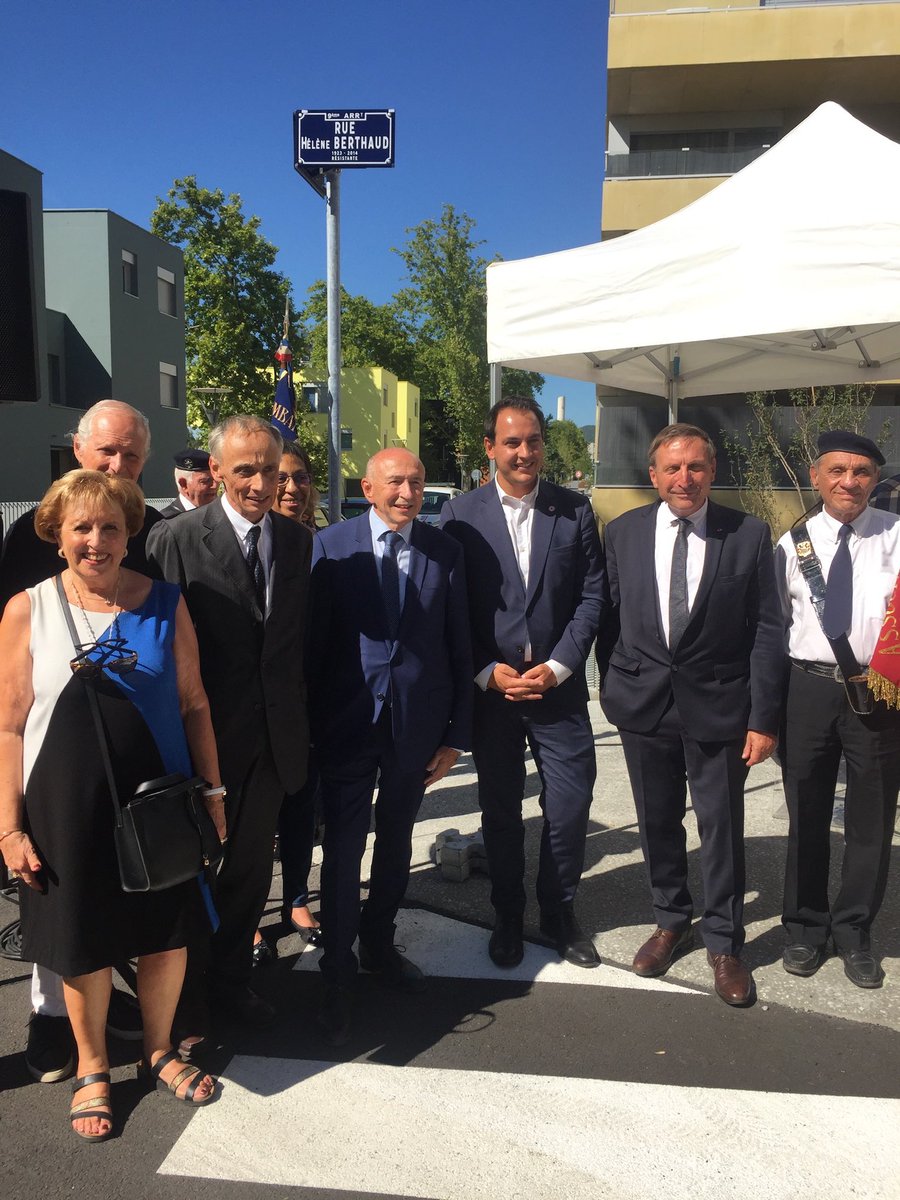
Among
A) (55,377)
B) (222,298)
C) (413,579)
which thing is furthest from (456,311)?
(413,579)

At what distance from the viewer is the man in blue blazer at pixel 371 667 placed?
10.4ft

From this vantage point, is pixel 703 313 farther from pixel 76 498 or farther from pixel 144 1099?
pixel 144 1099

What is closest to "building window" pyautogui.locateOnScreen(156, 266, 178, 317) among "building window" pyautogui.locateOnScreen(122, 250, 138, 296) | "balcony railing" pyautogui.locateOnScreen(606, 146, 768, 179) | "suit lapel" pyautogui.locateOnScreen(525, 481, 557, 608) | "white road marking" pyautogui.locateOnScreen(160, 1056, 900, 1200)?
"building window" pyautogui.locateOnScreen(122, 250, 138, 296)

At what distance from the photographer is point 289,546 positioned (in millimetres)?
3125

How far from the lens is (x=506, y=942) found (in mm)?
3541

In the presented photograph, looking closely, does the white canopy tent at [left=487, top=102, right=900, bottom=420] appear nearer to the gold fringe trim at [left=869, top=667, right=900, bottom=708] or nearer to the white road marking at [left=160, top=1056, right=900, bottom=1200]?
the gold fringe trim at [left=869, top=667, right=900, bottom=708]

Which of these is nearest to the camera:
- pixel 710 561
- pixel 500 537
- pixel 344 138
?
pixel 710 561

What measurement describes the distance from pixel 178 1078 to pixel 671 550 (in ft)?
8.15

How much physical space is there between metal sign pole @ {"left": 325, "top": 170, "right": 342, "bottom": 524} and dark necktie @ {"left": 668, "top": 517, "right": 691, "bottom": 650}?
3553 mm

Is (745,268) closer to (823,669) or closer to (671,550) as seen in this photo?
(671,550)

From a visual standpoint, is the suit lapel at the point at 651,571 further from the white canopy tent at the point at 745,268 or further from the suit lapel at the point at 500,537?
the white canopy tent at the point at 745,268

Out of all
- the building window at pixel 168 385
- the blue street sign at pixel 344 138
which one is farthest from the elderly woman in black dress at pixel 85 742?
the building window at pixel 168 385

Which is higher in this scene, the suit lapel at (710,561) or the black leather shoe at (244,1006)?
the suit lapel at (710,561)

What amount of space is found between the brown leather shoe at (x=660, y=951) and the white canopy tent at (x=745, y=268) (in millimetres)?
2479
